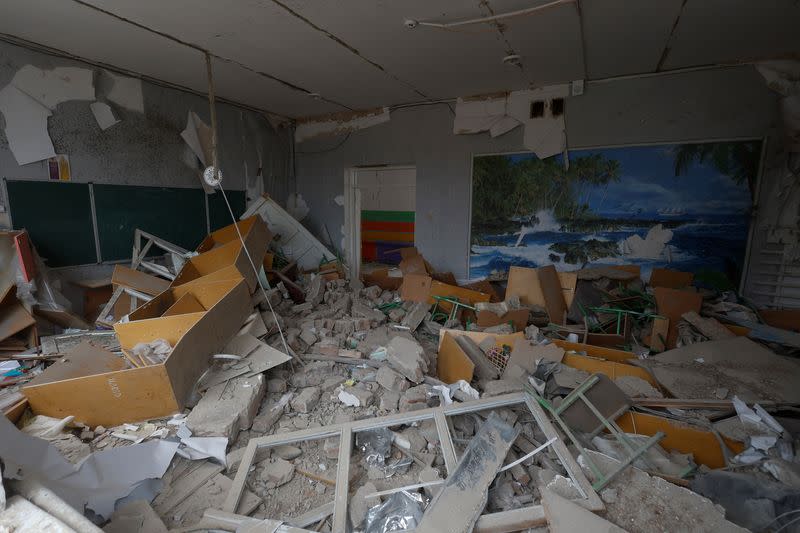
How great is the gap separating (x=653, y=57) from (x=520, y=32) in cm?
Answer: 155

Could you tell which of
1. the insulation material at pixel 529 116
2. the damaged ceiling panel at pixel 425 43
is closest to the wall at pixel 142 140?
the damaged ceiling panel at pixel 425 43

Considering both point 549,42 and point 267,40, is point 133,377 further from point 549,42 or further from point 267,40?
point 549,42

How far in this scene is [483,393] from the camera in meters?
2.67

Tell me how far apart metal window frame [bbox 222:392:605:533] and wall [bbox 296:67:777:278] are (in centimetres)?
294

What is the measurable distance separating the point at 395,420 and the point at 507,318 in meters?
1.96

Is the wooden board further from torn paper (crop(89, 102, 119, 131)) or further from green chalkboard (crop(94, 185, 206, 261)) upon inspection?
torn paper (crop(89, 102, 119, 131))

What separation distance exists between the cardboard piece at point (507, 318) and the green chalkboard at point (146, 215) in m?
3.97

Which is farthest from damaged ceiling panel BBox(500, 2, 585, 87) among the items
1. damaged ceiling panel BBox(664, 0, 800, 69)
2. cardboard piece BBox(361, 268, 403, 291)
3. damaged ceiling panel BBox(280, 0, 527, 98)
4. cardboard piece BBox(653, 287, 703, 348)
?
cardboard piece BBox(361, 268, 403, 291)

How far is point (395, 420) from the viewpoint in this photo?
89.3 inches

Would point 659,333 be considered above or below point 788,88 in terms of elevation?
below

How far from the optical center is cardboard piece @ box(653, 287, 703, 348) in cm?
339

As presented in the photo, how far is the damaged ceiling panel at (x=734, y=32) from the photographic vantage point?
259 cm

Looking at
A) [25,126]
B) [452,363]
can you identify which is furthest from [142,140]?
[452,363]

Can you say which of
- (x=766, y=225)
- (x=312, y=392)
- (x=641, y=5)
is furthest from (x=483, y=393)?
(x=766, y=225)
